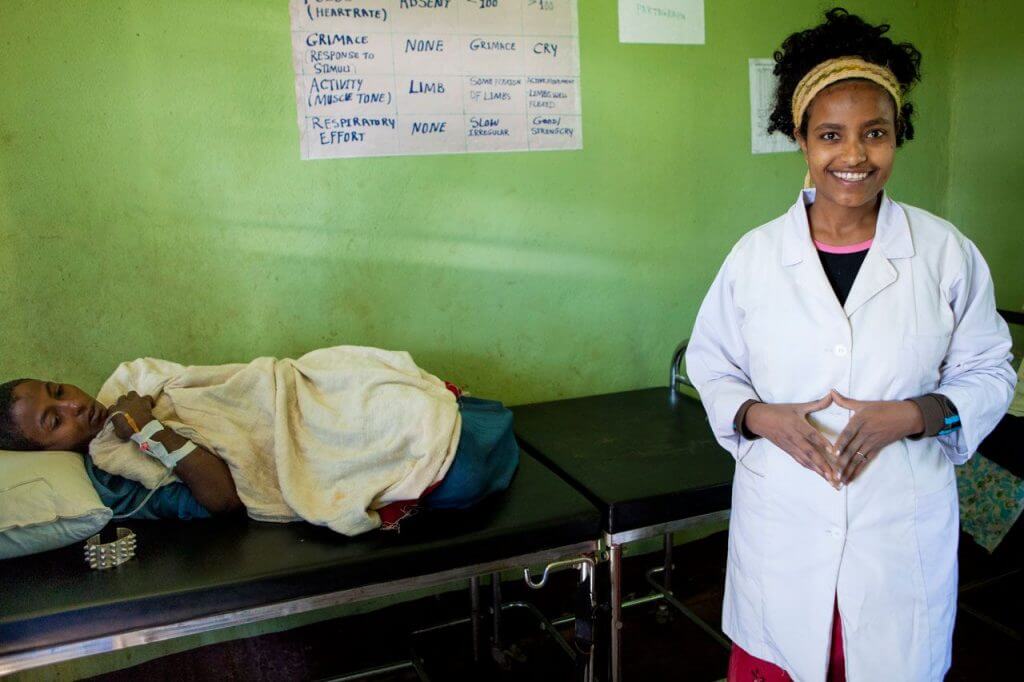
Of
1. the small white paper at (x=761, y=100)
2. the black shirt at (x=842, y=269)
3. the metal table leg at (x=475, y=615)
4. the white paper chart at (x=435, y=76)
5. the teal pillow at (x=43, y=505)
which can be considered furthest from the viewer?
the small white paper at (x=761, y=100)

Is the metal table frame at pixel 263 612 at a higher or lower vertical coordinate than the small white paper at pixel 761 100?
lower

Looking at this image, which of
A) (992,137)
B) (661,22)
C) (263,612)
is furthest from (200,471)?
(992,137)

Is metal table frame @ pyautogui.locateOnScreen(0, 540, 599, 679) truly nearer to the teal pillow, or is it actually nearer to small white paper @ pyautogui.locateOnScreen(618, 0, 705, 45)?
the teal pillow

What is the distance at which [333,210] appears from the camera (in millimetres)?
2260

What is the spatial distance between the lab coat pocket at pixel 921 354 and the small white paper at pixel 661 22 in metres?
1.61

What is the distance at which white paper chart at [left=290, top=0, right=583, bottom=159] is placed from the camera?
219cm

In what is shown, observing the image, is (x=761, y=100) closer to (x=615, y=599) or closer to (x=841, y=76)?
(x=841, y=76)

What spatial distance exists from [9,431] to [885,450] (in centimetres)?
170

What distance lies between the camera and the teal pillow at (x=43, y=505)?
1.51 meters

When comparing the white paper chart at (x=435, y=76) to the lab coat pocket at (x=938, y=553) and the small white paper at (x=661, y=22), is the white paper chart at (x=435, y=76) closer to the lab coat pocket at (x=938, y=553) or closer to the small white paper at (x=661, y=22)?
the small white paper at (x=661, y=22)

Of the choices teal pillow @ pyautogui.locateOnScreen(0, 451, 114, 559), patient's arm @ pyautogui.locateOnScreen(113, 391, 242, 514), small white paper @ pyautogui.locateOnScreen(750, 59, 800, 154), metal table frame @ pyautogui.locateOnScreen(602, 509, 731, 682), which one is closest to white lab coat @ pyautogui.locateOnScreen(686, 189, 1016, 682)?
metal table frame @ pyautogui.locateOnScreen(602, 509, 731, 682)

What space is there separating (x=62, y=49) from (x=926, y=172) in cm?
297

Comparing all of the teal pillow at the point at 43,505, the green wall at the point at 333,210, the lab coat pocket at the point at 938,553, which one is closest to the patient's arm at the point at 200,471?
the teal pillow at the point at 43,505

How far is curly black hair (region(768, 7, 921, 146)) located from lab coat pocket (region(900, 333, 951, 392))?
1.31ft
